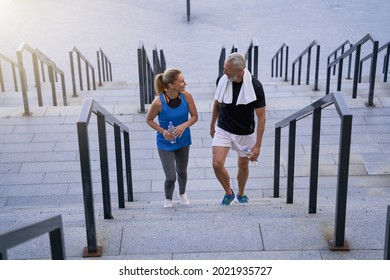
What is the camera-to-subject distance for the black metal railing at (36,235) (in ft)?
8.37

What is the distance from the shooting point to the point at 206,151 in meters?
7.26

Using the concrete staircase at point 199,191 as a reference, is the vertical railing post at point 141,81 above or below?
above

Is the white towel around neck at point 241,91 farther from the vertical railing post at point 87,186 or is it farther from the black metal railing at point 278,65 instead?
the black metal railing at point 278,65

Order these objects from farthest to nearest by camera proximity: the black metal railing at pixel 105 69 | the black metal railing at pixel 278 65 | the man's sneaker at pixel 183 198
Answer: the black metal railing at pixel 105 69
the black metal railing at pixel 278 65
the man's sneaker at pixel 183 198

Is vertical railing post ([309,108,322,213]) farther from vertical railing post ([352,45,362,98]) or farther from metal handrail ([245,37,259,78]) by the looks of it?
vertical railing post ([352,45,362,98])

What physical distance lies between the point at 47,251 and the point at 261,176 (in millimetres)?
3216

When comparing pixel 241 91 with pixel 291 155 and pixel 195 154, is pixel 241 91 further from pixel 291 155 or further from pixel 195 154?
pixel 195 154

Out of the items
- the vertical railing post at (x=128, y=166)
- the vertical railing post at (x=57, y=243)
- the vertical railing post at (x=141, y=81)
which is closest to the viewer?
the vertical railing post at (x=57, y=243)

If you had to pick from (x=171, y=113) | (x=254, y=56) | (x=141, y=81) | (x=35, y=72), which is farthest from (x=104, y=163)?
(x=35, y=72)

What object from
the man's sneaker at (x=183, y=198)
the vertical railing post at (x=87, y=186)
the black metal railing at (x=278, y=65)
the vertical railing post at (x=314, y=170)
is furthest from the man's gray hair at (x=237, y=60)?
the black metal railing at (x=278, y=65)

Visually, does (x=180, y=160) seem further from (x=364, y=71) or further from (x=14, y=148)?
(x=364, y=71)

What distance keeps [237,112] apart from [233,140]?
258mm

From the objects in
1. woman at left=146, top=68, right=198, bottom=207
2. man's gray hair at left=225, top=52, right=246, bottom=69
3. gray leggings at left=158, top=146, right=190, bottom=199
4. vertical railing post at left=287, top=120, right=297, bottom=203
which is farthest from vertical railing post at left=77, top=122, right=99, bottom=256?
vertical railing post at left=287, top=120, right=297, bottom=203
